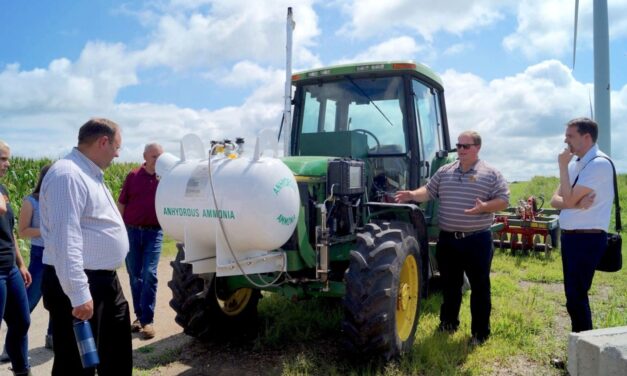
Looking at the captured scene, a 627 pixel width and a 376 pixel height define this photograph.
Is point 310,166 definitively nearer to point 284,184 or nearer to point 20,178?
point 284,184

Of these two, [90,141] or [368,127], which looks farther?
[368,127]

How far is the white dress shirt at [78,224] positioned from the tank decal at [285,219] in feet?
3.47

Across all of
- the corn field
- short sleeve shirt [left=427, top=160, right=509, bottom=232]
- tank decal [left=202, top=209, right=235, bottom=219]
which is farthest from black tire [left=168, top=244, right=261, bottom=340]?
the corn field

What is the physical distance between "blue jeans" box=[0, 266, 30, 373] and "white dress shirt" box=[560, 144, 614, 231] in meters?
4.22

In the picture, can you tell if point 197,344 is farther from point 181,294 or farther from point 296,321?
point 296,321

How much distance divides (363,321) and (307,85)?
2.91 metres

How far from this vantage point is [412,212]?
4.62m

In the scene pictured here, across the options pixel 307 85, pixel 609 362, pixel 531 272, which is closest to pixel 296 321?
pixel 307 85

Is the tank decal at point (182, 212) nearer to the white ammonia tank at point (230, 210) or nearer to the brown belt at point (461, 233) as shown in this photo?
the white ammonia tank at point (230, 210)

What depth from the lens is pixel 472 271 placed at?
4609 millimetres

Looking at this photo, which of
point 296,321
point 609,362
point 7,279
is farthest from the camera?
point 296,321

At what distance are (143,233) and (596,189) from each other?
4.20 meters

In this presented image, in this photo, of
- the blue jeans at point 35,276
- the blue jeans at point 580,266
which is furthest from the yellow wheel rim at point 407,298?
the blue jeans at point 35,276

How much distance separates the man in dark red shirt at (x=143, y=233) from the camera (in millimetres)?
5211
